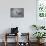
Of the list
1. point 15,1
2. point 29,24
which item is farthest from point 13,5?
point 29,24

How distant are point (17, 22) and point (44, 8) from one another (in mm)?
1353

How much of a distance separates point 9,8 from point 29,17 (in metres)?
0.97

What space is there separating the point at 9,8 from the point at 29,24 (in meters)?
1.14

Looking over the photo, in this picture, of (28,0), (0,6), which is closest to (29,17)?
(28,0)

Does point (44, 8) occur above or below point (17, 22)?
above

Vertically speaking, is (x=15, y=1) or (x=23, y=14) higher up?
(x=15, y=1)

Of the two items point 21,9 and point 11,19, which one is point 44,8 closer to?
point 21,9

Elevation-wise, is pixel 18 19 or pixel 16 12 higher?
pixel 16 12

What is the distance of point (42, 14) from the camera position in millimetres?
7012

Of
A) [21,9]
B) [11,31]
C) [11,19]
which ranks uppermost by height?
[21,9]

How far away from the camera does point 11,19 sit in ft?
22.9

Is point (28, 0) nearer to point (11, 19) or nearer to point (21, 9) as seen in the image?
point (21, 9)

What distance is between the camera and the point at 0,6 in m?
6.91

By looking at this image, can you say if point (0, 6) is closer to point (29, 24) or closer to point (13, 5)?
point (13, 5)
